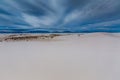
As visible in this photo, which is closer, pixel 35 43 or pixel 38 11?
pixel 38 11

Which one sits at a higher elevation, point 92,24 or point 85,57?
point 92,24

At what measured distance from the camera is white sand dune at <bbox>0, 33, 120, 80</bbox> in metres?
0.91

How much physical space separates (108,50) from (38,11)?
1.50 feet

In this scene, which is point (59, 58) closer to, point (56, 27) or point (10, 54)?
point (56, 27)

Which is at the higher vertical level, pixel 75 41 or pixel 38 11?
pixel 38 11

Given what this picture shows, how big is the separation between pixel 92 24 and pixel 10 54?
52 centimetres

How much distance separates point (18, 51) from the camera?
0.98 m


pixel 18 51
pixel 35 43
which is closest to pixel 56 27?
pixel 35 43

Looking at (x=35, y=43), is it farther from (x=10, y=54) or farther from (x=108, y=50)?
(x=108, y=50)

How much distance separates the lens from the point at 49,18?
0.90 meters

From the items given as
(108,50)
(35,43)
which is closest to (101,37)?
(108,50)

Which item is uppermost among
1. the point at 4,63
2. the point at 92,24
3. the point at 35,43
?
the point at 92,24

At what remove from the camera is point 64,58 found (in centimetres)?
95

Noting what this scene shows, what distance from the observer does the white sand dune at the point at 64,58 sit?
0.91 metres
